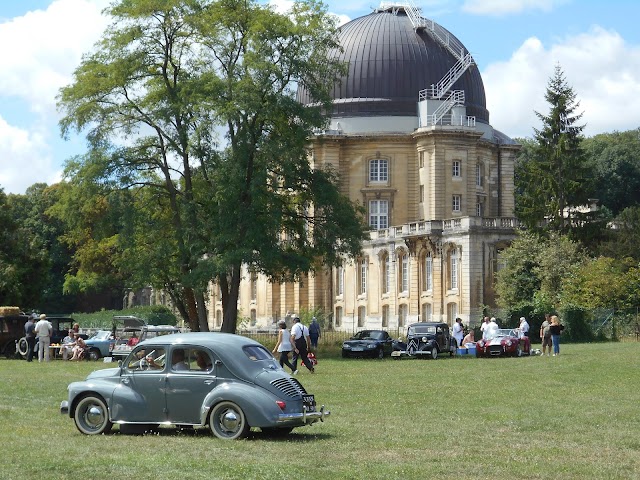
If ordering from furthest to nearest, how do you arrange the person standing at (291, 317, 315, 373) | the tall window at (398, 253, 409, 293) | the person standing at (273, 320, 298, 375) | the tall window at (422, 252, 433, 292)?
the tall window at (398, 253, 409, 293), the tall window at (422, 252, 433, 292), the person standing at (291, 317, 315, 373), the person standing at (273, 320, 298, 375)

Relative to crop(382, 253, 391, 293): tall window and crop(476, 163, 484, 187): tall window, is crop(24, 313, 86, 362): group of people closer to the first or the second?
crop(382, 253, 391, 293): tall window

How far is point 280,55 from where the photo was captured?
5266cm

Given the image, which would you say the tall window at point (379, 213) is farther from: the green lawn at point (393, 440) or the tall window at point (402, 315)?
the green lawn at point (393, 440)

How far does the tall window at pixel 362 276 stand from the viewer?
296 ft

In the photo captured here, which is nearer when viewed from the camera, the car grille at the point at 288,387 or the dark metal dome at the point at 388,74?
the car grille at the point at 288,387

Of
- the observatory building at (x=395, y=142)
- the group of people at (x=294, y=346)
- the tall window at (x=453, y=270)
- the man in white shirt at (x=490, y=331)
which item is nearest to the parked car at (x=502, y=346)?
the man in white shirt at (x=490, y=331)

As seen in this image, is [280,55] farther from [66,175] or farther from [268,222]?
[66,175]

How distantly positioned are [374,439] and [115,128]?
38452 millimetres

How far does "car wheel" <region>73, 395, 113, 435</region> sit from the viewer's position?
19.7m

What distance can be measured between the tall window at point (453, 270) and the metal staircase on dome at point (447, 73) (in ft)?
52.8

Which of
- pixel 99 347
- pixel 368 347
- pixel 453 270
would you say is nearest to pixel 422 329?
pixel 368 347

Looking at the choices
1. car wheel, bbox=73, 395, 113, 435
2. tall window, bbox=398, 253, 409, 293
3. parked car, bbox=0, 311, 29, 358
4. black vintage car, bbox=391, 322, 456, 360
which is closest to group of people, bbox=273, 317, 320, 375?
black vintage car, bbox=391, 322, 456, 360

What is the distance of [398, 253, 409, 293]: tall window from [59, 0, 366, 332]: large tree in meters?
29.3

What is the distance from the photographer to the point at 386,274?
8806 centimetres
